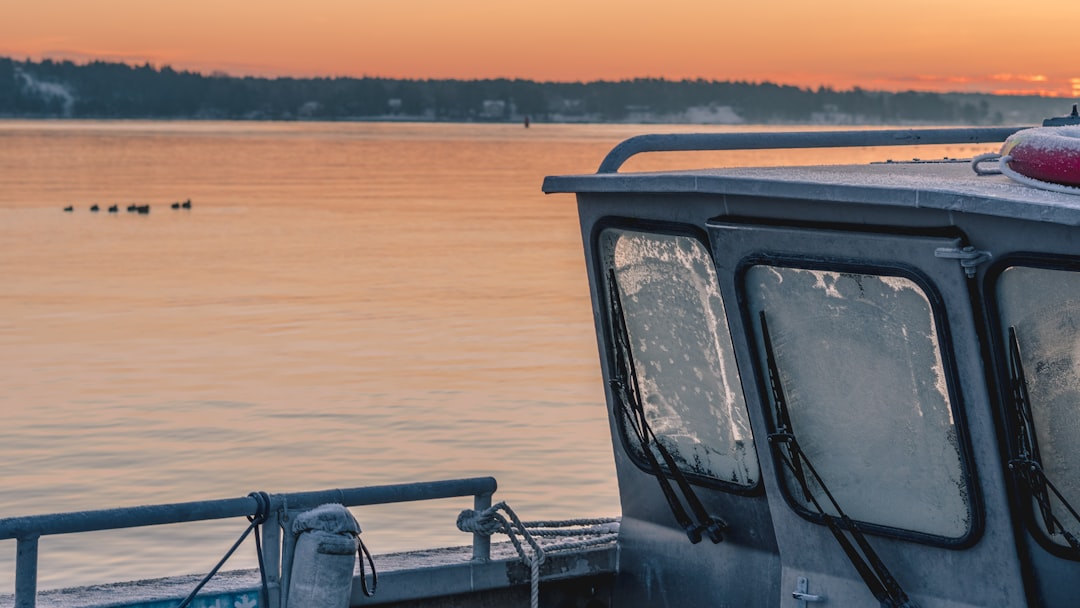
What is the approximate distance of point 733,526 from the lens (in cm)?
624

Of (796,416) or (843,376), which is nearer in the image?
(843,376)

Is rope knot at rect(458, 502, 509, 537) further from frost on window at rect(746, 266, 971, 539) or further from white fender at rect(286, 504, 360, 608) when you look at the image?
frost on window at rect(746, 266, 971, 539)

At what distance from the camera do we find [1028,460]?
492 cm

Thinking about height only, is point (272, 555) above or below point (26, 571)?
below

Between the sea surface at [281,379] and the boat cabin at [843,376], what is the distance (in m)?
11.1

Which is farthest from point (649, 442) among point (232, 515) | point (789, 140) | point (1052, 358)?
point (1052, 358)

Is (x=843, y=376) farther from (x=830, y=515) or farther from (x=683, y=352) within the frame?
(x=683, y=352)

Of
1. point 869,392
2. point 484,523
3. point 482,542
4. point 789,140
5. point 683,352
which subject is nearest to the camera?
point 869,392

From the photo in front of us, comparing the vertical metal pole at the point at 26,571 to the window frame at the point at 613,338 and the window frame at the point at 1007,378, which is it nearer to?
the window frame at the point at 613,338

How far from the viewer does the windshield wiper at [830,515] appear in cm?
546

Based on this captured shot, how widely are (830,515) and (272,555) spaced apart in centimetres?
196

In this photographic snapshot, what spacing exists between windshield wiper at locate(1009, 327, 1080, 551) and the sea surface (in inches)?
498

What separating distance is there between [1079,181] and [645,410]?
6.96 ft

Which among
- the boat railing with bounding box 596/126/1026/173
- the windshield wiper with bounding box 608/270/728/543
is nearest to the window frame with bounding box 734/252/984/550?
the windshield wiper with bounding box 608/270/728/543
